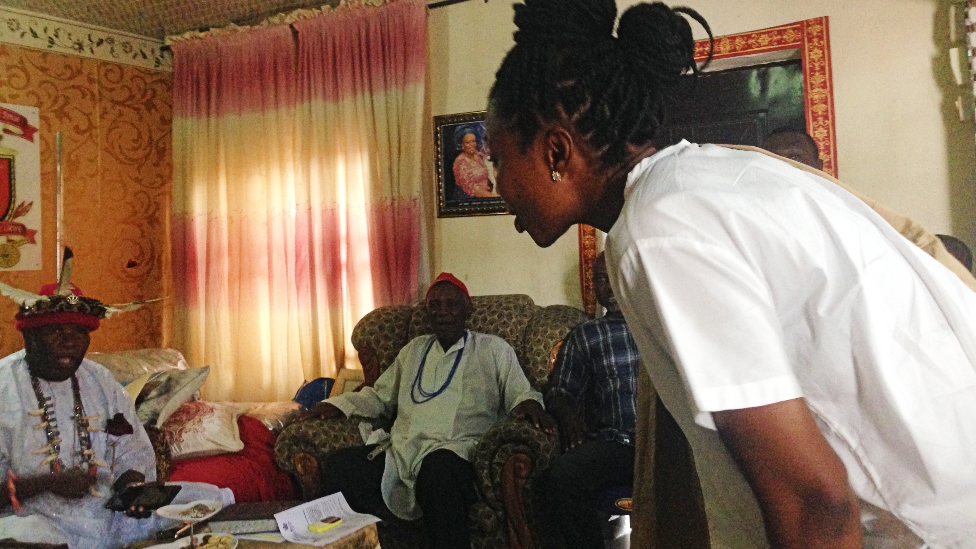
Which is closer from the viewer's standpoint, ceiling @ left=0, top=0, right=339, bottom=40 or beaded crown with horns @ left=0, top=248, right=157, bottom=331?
beaded crown with horns @ left=0, top=248, right=157, bottom=331

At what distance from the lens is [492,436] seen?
2834 millimetres

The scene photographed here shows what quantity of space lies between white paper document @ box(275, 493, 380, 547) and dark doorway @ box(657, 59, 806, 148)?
229 cm

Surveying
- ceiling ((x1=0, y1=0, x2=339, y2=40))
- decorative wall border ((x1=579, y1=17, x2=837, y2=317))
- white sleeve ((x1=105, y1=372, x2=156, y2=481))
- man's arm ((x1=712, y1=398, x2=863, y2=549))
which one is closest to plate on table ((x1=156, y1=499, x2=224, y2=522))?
white sleeve ((x1=105, y1=372, x2=156, y2=481))

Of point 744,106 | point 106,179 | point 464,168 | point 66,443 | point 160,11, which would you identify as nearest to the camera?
point 66,443

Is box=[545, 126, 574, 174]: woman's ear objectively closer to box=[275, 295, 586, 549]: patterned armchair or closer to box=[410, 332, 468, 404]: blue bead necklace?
box=[275, 295, 586, 549]: patterned armchair

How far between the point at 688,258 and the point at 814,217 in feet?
0.50

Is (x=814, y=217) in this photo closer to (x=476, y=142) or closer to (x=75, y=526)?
(x=75, y=526)

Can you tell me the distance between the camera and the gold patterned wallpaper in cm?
432

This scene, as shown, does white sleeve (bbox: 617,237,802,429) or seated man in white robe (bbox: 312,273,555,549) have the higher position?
white sleeve (bbox: 617,237,802,429)

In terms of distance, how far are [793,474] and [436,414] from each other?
2555 mm

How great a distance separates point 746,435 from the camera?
24.7 inches

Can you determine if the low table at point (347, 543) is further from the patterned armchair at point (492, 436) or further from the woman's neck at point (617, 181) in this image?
the woman's neck at point (617, 181)

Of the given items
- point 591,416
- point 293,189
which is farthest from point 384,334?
point 293,189

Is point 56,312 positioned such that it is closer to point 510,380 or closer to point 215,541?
point 215,541
